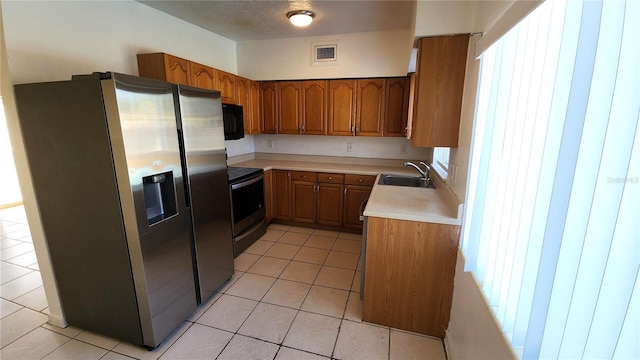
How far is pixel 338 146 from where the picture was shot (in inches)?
157

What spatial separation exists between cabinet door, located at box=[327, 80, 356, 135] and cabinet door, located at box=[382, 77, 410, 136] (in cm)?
43

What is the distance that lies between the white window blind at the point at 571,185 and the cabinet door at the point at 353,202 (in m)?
2.33

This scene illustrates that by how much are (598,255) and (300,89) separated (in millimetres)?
3528

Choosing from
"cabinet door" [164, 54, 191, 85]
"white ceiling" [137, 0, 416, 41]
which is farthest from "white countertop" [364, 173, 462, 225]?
"cabinet door" [164, 54, 191, 85]

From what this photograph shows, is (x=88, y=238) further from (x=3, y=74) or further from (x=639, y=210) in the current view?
(x=639, y=210)

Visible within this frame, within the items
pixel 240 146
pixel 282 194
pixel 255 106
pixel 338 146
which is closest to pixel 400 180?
pixel 338 146

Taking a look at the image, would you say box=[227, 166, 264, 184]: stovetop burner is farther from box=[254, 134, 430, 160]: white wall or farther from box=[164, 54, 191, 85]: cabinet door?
box=[164, 54, 191, 85]: cabinet door

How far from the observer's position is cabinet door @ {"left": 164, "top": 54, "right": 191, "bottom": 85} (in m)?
2.39

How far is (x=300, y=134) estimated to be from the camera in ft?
12.7

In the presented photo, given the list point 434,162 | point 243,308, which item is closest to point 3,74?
point 243,308

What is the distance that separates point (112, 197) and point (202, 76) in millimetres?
1706

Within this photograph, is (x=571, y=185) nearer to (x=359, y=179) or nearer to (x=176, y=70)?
(x=359, y=179)

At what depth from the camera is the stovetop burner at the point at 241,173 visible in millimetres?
2884

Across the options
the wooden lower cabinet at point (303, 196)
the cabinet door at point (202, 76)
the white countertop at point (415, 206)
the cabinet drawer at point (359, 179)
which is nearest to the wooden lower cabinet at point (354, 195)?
the cabinet drawer at point (359, 179)
